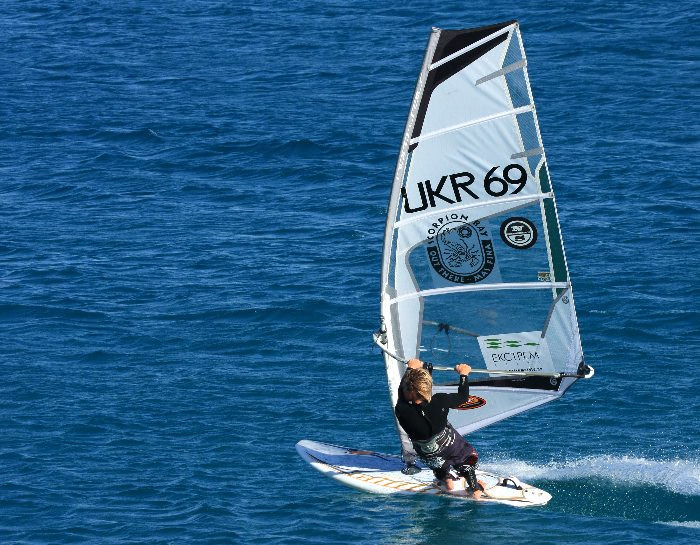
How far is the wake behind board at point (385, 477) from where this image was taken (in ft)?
67.2

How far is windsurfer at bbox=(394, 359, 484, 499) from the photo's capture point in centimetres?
1883

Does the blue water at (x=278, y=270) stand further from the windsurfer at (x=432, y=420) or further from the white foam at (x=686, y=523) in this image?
the windsurfer at (x=432, y=420)

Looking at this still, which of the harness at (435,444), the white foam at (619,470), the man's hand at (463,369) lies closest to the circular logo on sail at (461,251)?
the man's hand at (463,369)

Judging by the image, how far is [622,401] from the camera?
25.2 m

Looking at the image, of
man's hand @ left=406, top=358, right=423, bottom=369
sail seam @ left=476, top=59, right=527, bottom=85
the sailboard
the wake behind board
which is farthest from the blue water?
sail seam @ left=476, top=59, right=527, bottom=85

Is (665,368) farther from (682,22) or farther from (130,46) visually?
(130,46)

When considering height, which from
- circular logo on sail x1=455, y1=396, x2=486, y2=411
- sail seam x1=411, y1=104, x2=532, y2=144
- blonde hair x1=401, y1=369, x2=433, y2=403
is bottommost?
circular logo on sail x1=455, y1=396, x2=486, y2=411

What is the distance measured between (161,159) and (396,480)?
22.9 meters

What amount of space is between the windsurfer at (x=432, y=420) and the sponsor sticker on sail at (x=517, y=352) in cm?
75

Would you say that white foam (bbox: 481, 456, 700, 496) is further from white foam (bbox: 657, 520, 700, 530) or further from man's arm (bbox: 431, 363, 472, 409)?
man's arm (bbox: 431, 363, 472, 409)

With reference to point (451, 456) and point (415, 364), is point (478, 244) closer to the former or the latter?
point (415, 364)

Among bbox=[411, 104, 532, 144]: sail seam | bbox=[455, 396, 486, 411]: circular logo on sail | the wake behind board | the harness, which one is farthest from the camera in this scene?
bbox=[455, 396, 486, 411]: circular logo on sail

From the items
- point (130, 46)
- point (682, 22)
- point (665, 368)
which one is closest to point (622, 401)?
point (665, 368)

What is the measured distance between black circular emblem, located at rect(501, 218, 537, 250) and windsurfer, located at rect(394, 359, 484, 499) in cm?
211
